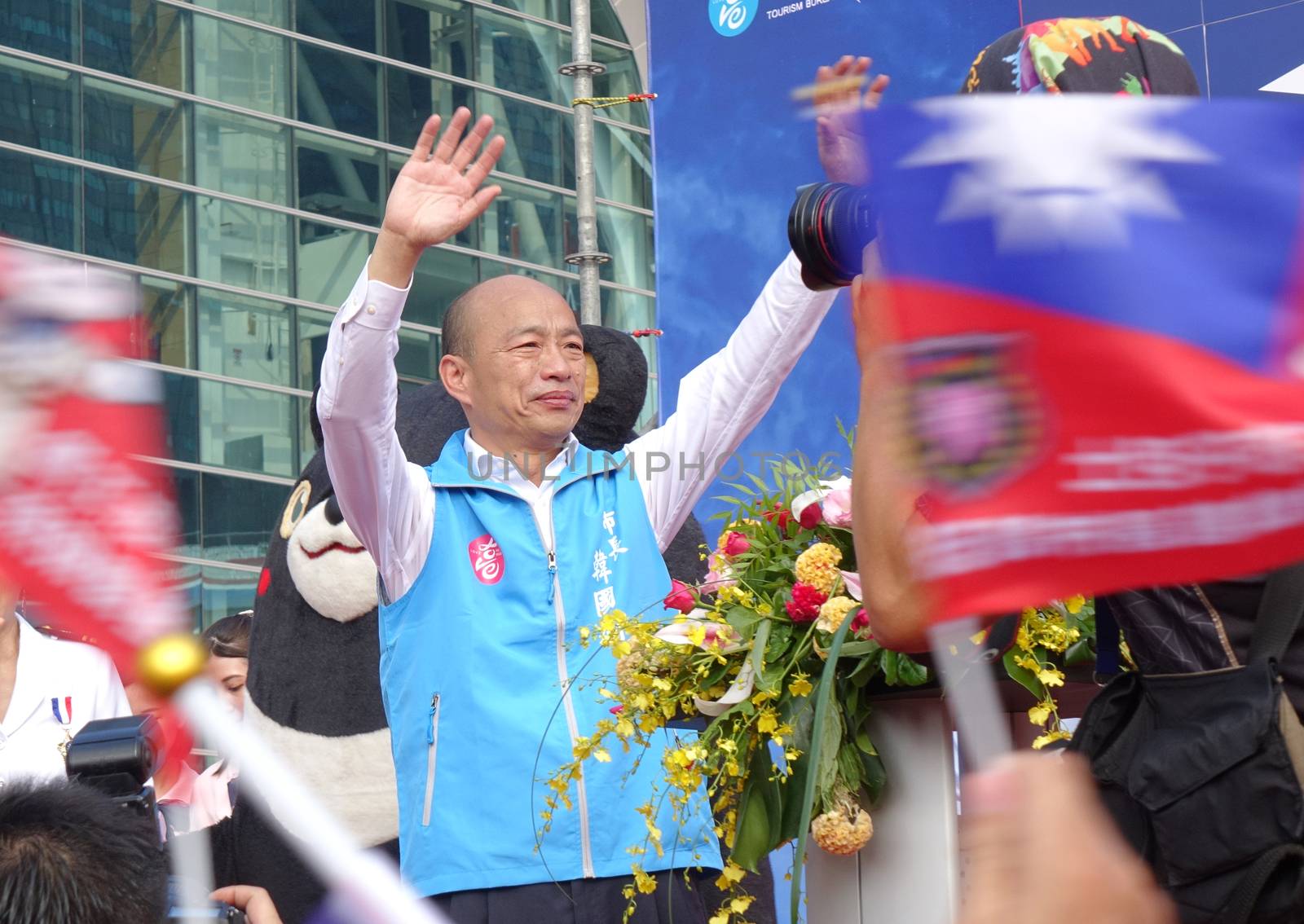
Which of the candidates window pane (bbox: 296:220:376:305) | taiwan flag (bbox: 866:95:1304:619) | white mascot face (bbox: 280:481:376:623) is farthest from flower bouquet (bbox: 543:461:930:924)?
window pane (bbox: 296:220:376:305)

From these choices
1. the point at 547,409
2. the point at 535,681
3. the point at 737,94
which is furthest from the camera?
the point at 737,94

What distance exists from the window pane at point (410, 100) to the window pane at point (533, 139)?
35cm

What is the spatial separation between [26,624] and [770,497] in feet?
6.03

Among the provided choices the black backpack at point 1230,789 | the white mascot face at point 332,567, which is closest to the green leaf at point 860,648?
the black backpack at point 1230,789

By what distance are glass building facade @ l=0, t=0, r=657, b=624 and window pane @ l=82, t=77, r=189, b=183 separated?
1 cm

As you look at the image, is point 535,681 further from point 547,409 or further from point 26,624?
point 26,624

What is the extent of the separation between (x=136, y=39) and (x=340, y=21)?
1704mm

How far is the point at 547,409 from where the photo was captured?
3.08m

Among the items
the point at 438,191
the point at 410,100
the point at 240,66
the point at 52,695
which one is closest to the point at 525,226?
the point at 410,100

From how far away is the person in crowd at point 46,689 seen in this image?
3.42m

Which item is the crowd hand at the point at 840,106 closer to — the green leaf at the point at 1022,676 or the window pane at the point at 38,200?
the green leaf at the point at 1022,676

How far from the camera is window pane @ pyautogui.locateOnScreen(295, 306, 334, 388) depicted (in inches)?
508

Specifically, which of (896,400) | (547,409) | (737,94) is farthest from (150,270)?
(896,400)

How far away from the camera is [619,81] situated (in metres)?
14.7
